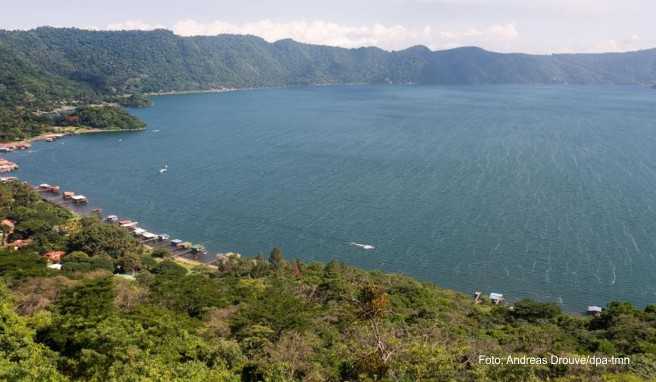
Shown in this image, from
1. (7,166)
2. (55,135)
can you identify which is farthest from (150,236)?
(55,135)

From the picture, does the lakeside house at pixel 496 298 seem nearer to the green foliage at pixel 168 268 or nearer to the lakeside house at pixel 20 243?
the green foliage at pixel 168 268

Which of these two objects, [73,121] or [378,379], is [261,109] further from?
[378,379]

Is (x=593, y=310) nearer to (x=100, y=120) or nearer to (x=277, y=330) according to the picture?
(x=277, y=330)

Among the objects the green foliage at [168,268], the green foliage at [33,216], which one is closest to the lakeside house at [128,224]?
the green foliage at [33,216]

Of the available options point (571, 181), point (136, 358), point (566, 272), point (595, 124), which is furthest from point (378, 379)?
point (595, 124)

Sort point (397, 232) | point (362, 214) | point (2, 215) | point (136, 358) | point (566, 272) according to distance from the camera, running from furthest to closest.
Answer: point (362, 214)
point (397, 232)
point (2, 215)
point (566, 272)
point (136, 358)

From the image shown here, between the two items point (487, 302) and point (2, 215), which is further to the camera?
point (2, 215)
